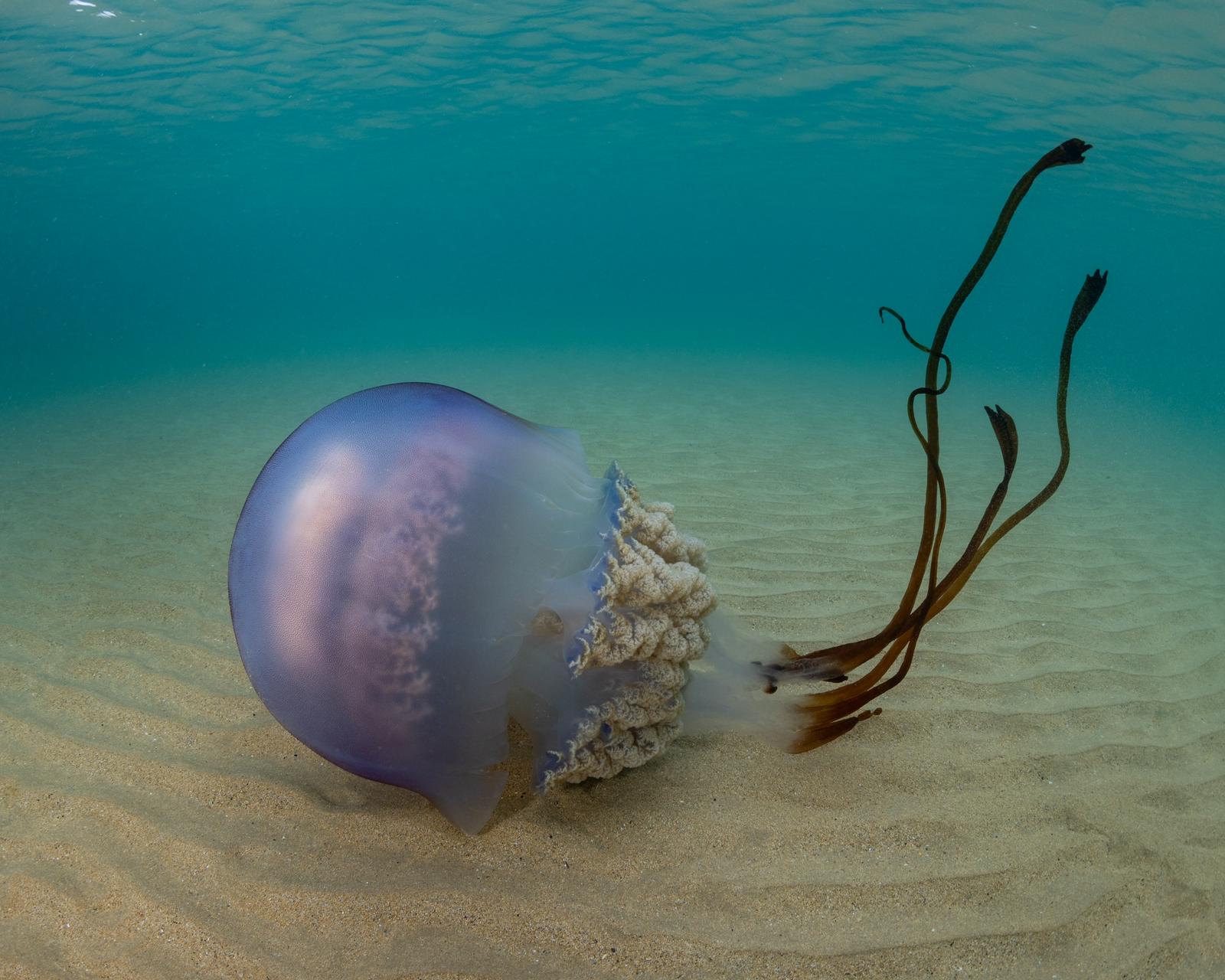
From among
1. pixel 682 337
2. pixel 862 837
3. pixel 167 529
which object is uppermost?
pixel 862 837

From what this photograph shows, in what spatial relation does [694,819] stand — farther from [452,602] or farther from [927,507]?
[927,507]

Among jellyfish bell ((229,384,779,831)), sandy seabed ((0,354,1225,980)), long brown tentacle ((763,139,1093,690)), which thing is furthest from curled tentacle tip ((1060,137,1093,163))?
sandy seabed ((0,354,1225,980))

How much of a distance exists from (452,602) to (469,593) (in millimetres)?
42

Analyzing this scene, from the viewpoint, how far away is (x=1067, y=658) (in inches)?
123

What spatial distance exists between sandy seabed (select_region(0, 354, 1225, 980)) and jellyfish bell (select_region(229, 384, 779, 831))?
0.25m

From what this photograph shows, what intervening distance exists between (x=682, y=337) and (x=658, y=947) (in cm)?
2726

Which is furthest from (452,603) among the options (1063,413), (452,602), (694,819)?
(1063,413)

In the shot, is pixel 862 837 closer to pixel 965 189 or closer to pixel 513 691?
pixel 513 691

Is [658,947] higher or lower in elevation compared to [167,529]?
higher

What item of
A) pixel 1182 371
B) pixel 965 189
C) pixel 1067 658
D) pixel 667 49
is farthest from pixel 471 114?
pixel 1182 371

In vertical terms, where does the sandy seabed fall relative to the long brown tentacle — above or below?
below

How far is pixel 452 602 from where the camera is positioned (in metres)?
1.75

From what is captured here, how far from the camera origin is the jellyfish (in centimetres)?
171

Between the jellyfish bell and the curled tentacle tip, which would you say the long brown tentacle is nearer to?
the curled tentacle tip
